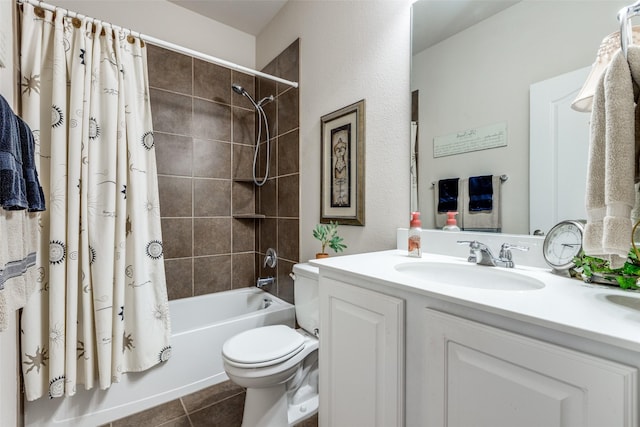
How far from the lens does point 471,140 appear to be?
1125mm

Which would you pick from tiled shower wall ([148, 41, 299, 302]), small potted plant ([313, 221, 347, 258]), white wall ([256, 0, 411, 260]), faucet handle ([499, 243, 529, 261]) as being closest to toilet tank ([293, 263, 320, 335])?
small potted plant ([313, 221, 347, 258])

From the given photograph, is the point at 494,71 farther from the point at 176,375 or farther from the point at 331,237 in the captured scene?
the point at 176,375

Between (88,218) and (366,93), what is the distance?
1.52 m

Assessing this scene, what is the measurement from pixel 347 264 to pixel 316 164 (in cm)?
98

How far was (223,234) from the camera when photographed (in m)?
2.33

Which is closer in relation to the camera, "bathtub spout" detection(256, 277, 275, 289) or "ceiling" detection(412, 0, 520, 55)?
"ceiling" detection(412, 0, 520, 55)

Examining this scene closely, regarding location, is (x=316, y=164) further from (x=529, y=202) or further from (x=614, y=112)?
(x=614, y=112)

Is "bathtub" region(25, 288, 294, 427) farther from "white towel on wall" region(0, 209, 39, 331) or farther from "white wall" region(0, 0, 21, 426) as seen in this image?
"white towel on wall" region(0, 209, 39, 331)

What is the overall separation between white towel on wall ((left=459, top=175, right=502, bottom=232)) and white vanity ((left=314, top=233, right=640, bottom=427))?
0.14 meters

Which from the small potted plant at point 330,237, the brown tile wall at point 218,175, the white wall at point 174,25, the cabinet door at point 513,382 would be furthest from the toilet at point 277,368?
the white wall at point 174,25

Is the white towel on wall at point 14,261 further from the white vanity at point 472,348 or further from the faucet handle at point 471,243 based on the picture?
the faucet handle at point 471,243

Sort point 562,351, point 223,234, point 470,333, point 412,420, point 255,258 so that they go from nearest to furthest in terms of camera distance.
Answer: point 562,351 < point 470,333 < point 412,420 < point 223,234 < point 255,258

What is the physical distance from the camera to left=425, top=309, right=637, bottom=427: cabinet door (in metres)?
0.47

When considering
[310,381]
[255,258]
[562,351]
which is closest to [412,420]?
[562,351]
